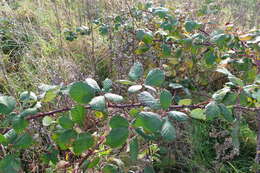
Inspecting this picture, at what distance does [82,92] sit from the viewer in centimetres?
77

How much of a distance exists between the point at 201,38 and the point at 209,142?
0.71 metres

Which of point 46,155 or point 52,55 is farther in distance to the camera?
point 52,55

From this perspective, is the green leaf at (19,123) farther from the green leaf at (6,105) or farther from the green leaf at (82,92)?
the green leaf at (82,92)

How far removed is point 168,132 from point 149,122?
6cm

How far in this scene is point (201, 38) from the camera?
4.32 feet

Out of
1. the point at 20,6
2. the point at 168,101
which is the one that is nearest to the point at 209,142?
the point at 168,101

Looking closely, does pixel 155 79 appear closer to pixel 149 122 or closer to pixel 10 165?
pixel 149 122

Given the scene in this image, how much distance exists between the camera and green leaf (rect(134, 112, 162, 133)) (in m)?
0.74

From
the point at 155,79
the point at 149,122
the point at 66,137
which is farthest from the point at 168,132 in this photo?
the point at 66,137

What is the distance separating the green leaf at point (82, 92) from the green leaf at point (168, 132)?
0.21 m

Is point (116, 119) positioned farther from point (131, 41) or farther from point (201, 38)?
point (131, 41)

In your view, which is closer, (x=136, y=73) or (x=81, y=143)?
(x=81, y=143)

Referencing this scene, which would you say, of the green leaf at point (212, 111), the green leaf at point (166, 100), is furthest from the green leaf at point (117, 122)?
the green leaf at point (212, 111)

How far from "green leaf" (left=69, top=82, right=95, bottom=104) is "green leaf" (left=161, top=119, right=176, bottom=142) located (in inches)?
8.4
